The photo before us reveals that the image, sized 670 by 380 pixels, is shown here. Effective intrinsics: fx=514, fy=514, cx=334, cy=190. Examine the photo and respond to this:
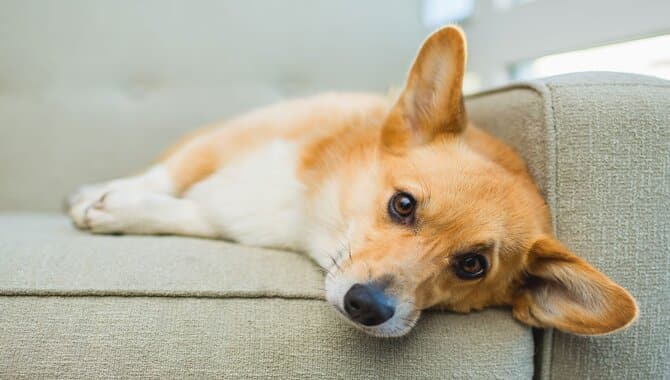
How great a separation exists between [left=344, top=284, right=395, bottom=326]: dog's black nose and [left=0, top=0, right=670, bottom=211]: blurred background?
4.79 ft

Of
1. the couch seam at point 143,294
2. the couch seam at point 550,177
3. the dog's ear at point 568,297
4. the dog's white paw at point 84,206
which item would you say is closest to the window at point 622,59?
the couch seam at point 550,177

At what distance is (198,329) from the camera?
1.00m

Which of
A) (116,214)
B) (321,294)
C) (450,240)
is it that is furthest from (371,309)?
(116,214)

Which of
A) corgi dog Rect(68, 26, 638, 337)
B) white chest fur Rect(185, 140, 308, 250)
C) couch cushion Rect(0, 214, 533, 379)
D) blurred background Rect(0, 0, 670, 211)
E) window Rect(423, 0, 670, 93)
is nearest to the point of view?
couch cushion Rect(0, 214, 533, 379)

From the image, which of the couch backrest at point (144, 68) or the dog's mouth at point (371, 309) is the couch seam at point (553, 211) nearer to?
the dog's mouth at point (371, 309)

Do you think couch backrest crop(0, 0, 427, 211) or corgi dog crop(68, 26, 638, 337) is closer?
corgi dog crop(68, 26, 638, 337)

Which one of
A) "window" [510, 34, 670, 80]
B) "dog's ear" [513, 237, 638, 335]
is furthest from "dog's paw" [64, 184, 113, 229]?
"window" [510, 34, 670, 80]

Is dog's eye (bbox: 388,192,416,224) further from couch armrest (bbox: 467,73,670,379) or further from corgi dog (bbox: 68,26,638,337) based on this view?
couch armrest (bbox: 467,73,670,379)

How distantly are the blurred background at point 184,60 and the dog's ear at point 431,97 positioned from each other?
0.98m

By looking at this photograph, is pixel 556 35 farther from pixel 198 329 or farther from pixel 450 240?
pixel 198 329

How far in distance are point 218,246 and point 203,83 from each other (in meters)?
1.12

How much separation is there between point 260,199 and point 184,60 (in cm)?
103

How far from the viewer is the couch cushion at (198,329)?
96cm

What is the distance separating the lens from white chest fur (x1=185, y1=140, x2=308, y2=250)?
1421 millimetres
